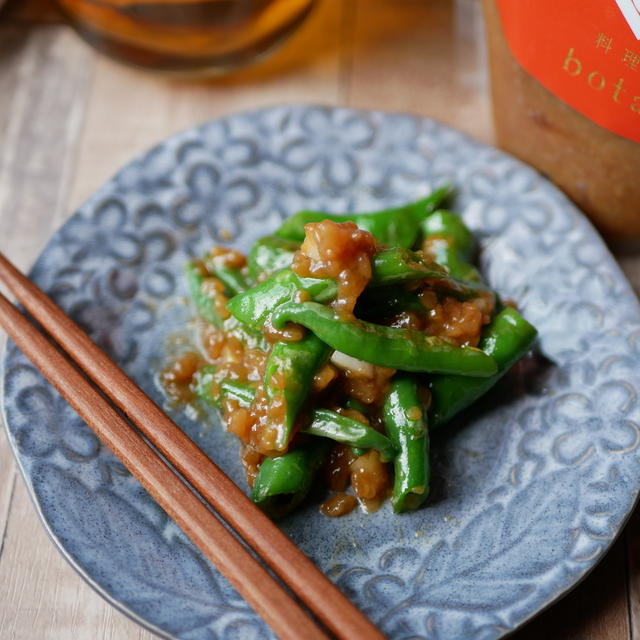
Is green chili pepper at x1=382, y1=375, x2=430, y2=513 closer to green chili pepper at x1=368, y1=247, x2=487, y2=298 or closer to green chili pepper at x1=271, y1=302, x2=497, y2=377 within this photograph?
green chili pepper at x1=271, y1=302, x2=497, y2=377

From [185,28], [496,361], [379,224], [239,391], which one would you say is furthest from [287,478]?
[185,28]

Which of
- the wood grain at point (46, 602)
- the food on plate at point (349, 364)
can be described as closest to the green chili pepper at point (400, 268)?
the food on plate at point (349, 364)

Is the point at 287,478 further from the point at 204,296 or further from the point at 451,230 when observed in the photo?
the point at 451,230

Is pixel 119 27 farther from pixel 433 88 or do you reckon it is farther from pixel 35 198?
pixel 433 88

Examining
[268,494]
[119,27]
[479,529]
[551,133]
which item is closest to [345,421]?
[268,494]

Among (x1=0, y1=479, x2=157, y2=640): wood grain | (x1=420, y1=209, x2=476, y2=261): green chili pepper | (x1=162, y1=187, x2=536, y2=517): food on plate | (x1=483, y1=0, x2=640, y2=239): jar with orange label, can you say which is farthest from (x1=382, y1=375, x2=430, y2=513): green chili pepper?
(x1=483, y1=0, x2=640, y2=239): jar with orange label

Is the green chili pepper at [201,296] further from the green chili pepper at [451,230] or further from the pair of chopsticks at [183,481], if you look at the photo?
the green chili pepper at [451,230]
